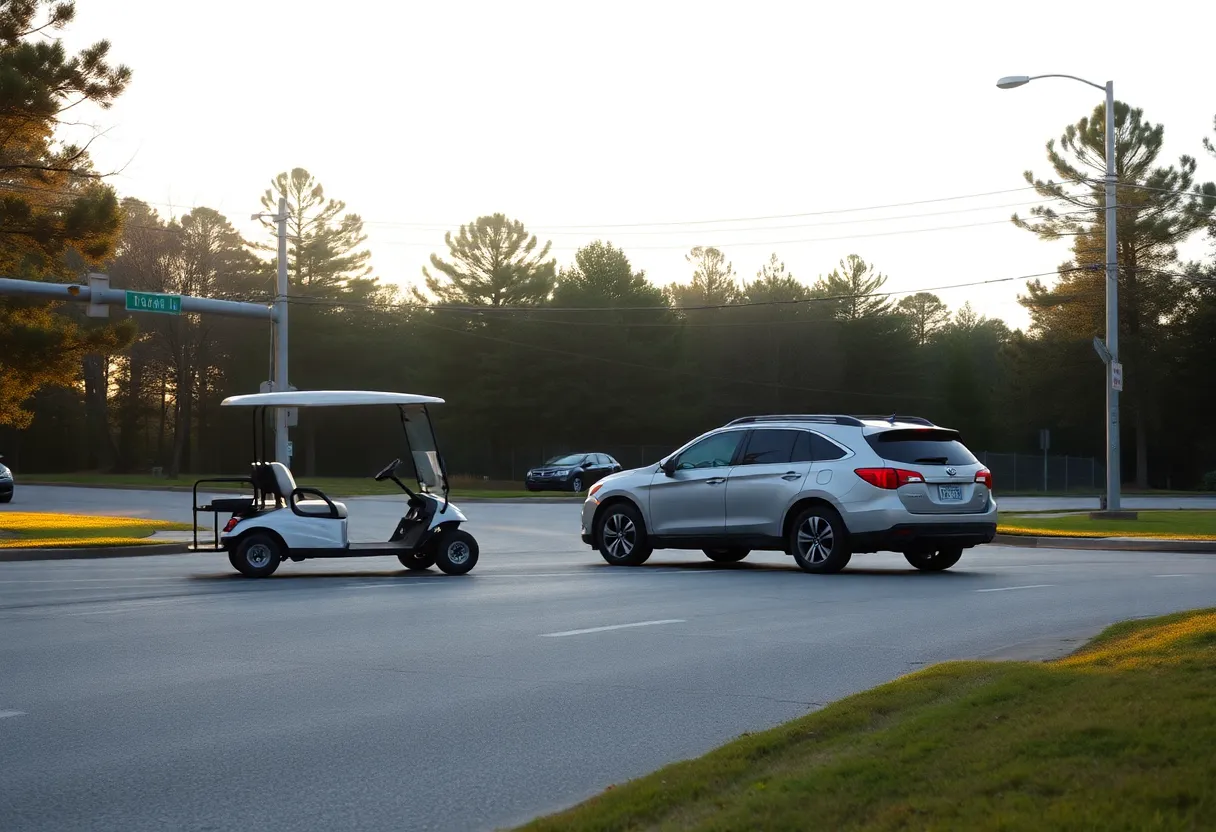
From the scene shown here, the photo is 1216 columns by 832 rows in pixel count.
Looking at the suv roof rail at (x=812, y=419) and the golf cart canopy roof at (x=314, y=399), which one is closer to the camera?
the golf cart canopy roof at (x=314, y=399)

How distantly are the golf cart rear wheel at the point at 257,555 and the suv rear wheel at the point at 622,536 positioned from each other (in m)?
4.29

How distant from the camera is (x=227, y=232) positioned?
2657 inches

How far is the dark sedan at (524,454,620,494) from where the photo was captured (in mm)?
49344

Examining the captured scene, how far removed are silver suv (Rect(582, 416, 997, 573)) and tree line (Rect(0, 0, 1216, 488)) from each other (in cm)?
4652

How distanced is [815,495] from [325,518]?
570cm

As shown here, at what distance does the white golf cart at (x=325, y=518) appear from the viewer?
16.6 m

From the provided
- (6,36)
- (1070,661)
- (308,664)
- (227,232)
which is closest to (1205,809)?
(1070,661)

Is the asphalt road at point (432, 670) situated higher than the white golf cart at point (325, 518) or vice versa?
the white golf cart at point (325, 518)

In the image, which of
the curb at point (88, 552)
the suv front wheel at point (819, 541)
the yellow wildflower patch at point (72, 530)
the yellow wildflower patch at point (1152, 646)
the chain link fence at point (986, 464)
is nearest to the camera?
the yellow wildflower patch at point (1152, 646)

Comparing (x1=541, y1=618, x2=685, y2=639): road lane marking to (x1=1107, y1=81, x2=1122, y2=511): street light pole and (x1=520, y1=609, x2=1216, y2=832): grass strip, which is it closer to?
(x1=520, y1=609, x2=1216, y2=832): grass strip

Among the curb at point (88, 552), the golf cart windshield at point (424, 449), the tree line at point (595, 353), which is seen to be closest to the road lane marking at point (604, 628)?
the golf cart windshield at point (424, 449)

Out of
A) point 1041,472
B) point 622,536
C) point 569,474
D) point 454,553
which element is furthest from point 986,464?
point 454,553

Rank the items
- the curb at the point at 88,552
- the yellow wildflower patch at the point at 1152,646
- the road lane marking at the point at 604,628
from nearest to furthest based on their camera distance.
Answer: the yellow wildflower patch at the point at 1152,646, the road lane marking at the point at 604,628, the curb at the point at 88,552

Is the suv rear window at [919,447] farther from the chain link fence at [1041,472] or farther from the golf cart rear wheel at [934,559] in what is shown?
the chain link fence at [1041,472]
